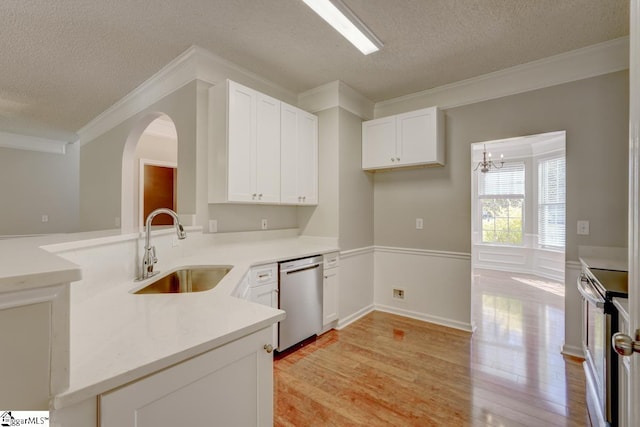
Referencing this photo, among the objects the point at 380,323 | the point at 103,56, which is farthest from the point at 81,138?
the point at 380,323

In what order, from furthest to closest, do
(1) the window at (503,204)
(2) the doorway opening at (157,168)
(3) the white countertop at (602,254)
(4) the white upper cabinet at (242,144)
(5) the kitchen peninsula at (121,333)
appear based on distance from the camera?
(1) the window at (503,204) < (2) the doorway opening at (157,168) < (4) the white upper cabinet at (242,144) < (3) the white countertop at (602,254) < (5) the kitchen peninsula at (121,333)

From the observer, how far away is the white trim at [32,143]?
17.2ft

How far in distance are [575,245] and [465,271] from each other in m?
0.98

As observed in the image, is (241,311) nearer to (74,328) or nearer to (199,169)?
(74,328)

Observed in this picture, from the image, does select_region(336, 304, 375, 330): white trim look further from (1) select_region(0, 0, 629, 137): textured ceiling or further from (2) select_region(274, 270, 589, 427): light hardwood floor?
(1) select_region(0, 0, 629, 137): textured ceiling

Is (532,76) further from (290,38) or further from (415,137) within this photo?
(290,38)

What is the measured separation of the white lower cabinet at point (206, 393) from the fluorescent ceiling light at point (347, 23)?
2.07 m

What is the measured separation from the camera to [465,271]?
3232mm

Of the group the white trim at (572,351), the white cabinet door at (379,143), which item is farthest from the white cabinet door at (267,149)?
the white trim at (572,351)

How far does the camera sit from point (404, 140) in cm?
339

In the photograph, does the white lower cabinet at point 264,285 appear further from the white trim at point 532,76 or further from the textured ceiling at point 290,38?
the white trim at point 532,76

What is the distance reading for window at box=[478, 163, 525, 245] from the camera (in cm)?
Answer: 604

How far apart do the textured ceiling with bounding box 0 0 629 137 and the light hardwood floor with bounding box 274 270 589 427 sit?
2762mm

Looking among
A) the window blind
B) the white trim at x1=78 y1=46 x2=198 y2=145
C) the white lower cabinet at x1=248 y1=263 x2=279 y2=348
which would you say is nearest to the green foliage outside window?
the window blind
